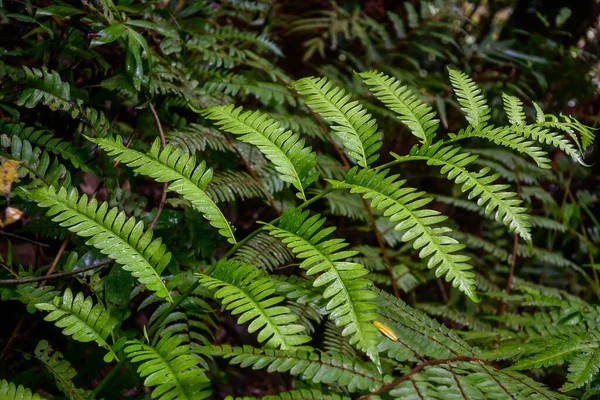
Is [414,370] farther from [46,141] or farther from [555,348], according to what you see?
[46,141]

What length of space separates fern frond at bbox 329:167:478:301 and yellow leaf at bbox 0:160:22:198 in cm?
93

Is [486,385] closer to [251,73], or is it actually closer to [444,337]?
[444,337]

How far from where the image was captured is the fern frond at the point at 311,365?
3.65ft

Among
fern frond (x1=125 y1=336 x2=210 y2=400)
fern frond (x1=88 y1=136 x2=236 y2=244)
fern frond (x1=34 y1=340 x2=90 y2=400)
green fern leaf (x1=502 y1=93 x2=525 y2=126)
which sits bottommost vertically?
fern frond (x1=34 y1=340 x2=90 y2=400)

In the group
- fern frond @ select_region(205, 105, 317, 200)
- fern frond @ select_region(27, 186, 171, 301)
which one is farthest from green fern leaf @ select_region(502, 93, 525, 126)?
fern frond @ select_region(27, 186, 171, 301)

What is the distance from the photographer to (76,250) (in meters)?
1.67

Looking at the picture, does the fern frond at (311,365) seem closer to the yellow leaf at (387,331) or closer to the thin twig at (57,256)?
the yellow leaf at (387,331)

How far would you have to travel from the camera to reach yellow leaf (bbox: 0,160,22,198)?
4.21 feet

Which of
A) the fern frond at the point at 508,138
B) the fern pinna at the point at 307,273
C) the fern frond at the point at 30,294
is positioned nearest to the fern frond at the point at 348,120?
the fern pinna at the point at 307,273

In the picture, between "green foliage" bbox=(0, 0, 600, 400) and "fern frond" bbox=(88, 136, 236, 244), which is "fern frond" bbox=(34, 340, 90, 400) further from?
"fern frond" bbox=(88, 136, 236, 244)

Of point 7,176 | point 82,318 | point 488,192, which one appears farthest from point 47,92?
point 488,192

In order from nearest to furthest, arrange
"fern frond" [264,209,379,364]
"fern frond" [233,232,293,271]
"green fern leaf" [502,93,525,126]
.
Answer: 1. "fern frond" [264,209,379,364]
2. "green fern leaf" [502,93,525,126]
3. "fern frond" [233,232,293,271]

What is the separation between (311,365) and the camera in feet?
3.78

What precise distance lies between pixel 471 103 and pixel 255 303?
941 millimetres
